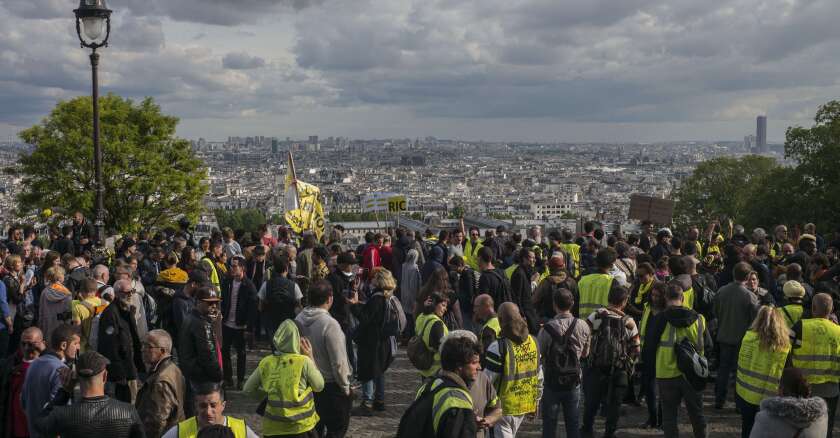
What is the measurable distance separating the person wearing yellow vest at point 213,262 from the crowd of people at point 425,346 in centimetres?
3

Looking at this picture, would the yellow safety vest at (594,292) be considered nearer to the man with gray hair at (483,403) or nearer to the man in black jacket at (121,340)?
the man with gray hair at (483,403)

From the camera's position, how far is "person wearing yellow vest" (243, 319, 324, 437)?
21.7 feet

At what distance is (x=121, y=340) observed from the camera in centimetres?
836

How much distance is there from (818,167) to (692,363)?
139 ft

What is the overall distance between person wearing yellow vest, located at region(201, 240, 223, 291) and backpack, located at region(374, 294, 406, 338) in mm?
2467

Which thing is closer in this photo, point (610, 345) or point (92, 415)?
point (92, 415)

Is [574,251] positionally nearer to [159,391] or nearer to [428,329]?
[428,329]

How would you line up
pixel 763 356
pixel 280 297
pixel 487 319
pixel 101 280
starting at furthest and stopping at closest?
pixel 280 297
pixel 101 280
pixel 487 319
pixel 763 356

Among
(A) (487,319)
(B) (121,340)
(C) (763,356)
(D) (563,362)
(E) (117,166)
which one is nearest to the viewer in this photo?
(C) (763,356)

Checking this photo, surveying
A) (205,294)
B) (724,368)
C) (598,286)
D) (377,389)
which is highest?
(205,294)

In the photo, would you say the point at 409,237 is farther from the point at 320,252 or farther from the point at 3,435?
the point at 3,435

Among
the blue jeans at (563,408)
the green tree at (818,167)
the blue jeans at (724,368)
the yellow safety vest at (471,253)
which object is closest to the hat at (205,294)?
the blue jeans at (563,408)

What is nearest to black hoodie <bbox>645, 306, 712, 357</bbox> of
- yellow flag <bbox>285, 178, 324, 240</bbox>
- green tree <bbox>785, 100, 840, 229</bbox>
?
yellow flag <bbox>285, 178, 324, 240</bbox>

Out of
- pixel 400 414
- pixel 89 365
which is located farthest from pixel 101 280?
pixel 89 365
